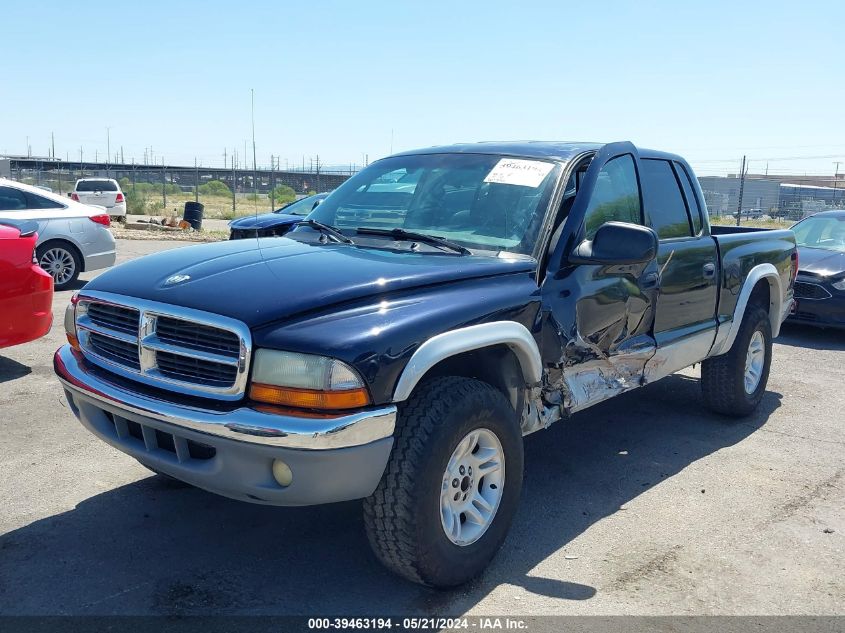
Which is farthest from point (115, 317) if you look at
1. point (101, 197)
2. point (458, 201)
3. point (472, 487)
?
point (101, 197)

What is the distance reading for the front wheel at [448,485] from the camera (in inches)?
121

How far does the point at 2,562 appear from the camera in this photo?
11.6 ft

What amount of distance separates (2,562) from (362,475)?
1.79m

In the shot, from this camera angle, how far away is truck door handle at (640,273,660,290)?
4.66 metres

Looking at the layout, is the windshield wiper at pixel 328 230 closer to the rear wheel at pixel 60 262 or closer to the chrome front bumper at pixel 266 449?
the chrome front bumper at pixel 266 449

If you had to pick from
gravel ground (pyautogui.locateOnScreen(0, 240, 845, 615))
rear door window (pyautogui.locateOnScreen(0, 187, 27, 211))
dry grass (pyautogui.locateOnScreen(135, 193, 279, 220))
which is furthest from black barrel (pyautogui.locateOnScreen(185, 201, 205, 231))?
gravel ground (pyautogui.locateOnScreen(0, 240, 845, 615))

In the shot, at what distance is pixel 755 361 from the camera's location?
20.5 feet

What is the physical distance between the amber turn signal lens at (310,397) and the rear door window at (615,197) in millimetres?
1867

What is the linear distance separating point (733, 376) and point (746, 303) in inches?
21.6

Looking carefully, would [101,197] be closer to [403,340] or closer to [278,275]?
[278,275]

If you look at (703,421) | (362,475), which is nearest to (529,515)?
(362,475)

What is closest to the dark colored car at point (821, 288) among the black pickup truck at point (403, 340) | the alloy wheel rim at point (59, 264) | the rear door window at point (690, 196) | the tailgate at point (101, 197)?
the rear door window at point (690, 196)

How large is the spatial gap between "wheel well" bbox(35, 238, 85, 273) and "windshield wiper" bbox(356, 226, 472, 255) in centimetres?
790

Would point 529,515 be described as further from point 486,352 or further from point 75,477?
point 75,477
